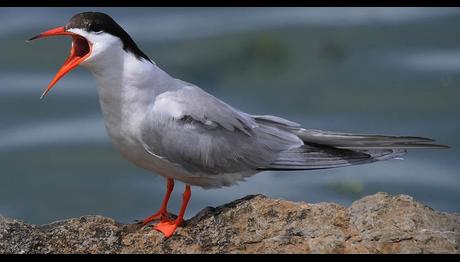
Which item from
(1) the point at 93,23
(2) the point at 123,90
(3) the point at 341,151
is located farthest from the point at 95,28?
(3) the point at 341,151

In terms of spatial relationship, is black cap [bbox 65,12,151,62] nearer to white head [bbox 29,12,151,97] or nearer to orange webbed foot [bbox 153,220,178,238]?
white head [bbox 29,12,151,97]

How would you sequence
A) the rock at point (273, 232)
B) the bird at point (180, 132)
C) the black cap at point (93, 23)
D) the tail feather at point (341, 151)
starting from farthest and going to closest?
1. the tail feather at point (341, 151)
2. the bird at point (180, 132)
3. the black cap at point (93, 23)
4. the rock at point (273, 232)

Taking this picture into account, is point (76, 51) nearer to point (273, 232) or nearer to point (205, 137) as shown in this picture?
point (205, 137)

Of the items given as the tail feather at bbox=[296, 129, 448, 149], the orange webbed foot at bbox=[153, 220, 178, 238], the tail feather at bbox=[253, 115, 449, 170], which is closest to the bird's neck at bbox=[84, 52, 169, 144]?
the orange webbed foot at bbox=[153, 220, 178, 238]

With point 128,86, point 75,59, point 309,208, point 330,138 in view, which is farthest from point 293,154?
point 75,59

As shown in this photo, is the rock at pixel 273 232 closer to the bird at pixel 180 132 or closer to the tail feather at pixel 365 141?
the bird at pixel 180 132

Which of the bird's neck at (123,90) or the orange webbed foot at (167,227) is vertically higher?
the bird's neck at (123,90)

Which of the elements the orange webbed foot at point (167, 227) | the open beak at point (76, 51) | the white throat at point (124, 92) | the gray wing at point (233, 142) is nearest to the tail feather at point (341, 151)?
the gray wing at point (233, 142)
